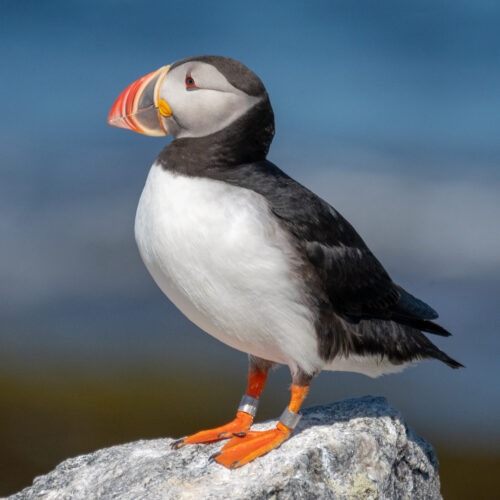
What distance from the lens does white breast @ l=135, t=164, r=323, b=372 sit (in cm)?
505

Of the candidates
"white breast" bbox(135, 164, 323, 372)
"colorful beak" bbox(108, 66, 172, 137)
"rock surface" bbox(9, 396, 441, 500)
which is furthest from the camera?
"colorful beak" bbox(108, 66, 172, 137)

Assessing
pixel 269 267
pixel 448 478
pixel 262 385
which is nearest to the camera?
pixel 269 267

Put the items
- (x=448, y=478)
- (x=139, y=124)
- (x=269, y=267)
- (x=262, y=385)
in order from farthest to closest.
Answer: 1. (x=448, y=478)
2. (x=262, y=385)
3. (x=139, y=124)
4. (x=269, y=267)

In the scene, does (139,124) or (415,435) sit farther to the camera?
(415,435)

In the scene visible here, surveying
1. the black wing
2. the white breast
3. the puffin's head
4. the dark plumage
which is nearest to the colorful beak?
the puffin's head

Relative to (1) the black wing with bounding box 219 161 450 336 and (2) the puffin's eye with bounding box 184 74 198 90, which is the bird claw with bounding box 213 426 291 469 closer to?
(1) the black wing with bounding box 219 161 450 336

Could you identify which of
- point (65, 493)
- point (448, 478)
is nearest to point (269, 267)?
point (65, 493)

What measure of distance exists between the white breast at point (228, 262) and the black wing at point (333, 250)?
0.43ft

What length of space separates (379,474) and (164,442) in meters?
1.42

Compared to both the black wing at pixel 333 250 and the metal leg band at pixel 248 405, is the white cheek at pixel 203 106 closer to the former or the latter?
the black wing at pixel 333 250

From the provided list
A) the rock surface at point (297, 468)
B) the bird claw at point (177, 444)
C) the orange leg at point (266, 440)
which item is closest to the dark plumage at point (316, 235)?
the orange leg at point (266, 440)

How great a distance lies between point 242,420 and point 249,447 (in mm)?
506

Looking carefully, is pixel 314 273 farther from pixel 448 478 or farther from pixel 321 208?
pixel 448 478

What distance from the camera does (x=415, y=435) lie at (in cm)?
616
